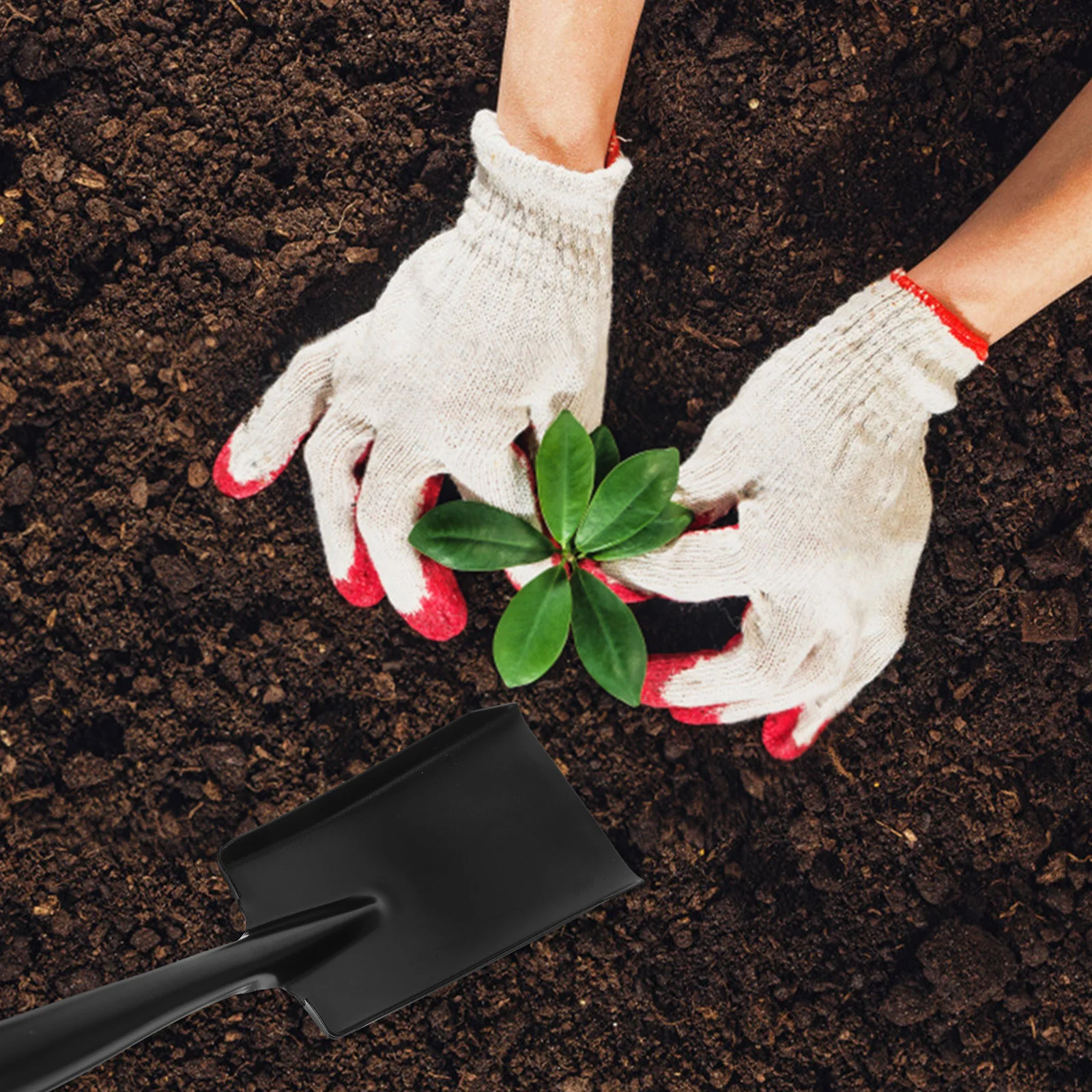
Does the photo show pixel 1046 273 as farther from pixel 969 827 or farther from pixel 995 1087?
pixel 995 1087

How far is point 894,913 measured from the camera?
6.00 feet

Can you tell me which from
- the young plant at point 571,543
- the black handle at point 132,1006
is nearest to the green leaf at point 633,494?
the young plant at point 571,543

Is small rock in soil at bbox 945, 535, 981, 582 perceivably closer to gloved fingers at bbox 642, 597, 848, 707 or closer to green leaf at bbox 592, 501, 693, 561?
gloved fingers at bbox 642, 597, 848, 707

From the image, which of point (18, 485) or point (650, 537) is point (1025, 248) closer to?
point (650, 537)

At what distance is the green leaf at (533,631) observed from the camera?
149 centimetres

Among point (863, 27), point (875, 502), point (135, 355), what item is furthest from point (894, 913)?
point (135, 355)

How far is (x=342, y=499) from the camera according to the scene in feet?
5.58

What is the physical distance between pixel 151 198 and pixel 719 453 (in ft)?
3.83

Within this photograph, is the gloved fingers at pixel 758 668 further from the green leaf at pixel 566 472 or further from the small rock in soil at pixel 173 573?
the small rock in soil at pixel 173 573

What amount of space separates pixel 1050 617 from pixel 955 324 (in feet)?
2.04

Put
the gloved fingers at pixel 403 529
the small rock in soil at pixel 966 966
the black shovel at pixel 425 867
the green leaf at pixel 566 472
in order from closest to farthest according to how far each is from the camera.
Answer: the green leaf at pixel 566 472 → the black shovel at pixel 425 867 → the gloved fingers at pixel 403 529 → the small rock in soil at pixel 966 966

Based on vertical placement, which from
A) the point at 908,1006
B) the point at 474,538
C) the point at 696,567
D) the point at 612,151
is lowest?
the point at 908,1006

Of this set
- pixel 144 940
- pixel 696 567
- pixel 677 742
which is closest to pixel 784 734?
pixel 677 742

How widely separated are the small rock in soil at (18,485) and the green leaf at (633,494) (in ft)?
3.57
